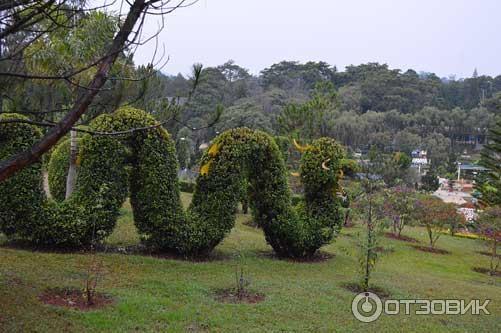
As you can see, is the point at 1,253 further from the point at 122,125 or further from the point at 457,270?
the point at 457,270

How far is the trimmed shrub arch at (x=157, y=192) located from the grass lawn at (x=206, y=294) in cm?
36

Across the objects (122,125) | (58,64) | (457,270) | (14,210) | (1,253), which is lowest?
(457,270)

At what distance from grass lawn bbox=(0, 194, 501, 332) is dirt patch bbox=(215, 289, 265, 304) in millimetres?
137

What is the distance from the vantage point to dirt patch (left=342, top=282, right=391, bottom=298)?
22.1ft

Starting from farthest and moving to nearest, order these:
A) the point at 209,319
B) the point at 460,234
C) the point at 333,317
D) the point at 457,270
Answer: the point at 460,234 < the point at 457,270 < the point at 333,317 < the point at 209,319

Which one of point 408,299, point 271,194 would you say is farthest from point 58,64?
point 408,299

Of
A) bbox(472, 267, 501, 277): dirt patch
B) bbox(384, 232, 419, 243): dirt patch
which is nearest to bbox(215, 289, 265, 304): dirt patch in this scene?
bbox(472, 267, 501, 277): dirt patch

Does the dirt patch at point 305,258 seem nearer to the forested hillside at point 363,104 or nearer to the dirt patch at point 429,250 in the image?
the dirt patch at point 429,250

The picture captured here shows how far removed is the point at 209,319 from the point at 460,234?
16581 millimetres

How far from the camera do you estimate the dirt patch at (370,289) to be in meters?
6.74

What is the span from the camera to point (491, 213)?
41.1 feet

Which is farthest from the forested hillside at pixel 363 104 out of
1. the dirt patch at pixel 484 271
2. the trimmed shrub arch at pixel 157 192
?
the trimmed shrub arch at pixel 157 192

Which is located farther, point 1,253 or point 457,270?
point 457,270

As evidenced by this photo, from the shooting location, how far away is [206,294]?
18.9 feet
